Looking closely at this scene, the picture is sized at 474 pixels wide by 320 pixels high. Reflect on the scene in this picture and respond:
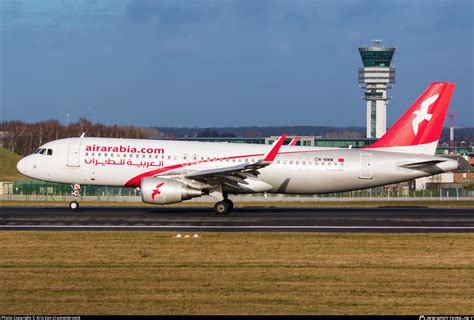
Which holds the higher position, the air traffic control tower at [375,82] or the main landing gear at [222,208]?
the air traffic control tower at [375,82]

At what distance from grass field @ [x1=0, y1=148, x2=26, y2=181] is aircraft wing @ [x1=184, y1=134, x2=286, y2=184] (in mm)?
56258

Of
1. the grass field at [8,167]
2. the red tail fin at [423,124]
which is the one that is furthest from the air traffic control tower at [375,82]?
the red tail fin at [423,124]

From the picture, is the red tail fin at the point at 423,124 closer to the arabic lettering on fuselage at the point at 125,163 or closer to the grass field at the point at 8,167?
the arabic lettering on fuselage at the point at 125,163

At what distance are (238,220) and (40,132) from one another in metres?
116

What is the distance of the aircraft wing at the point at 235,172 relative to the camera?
39.8 m

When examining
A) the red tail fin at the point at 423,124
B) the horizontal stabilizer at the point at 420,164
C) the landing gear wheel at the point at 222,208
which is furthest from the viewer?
the red tail fin at the point at 423,124

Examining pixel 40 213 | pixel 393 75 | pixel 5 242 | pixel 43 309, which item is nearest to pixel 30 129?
pixel 393 75

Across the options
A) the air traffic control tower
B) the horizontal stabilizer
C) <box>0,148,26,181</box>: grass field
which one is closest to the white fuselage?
the horizontal stabilizer

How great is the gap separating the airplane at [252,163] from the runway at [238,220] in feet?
4.96

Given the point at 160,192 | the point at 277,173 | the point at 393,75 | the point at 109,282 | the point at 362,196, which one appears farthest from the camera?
the point at 393,75

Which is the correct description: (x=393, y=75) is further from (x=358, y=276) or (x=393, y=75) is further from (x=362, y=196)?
(x=358, y=276)

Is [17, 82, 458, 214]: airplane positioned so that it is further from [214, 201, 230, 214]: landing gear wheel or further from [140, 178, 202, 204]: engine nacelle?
[140, 178, 202, 204]: engine nacelle

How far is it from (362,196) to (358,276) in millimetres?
43938

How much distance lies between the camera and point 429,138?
43.5m
